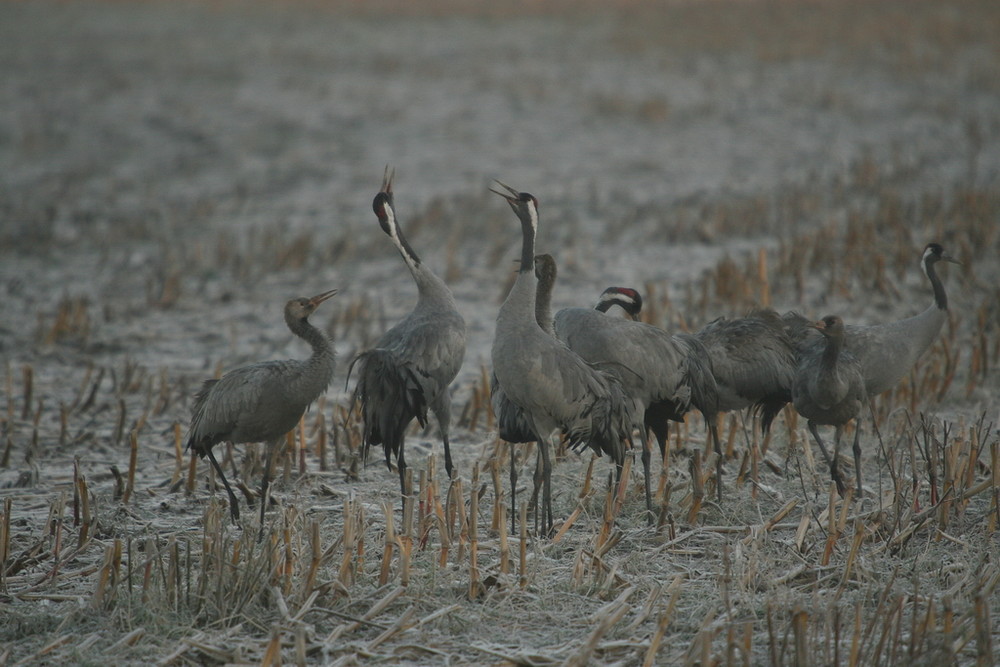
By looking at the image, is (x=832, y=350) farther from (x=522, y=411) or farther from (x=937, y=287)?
(x=522, y=411)

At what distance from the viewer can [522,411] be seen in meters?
4.86

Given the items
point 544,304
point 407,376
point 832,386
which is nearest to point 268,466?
point 407,376

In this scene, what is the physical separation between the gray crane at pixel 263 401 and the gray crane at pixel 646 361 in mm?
1169

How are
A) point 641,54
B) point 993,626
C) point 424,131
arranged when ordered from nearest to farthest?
point 993,626
point 424,131
point 641,54

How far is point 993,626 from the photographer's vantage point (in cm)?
374

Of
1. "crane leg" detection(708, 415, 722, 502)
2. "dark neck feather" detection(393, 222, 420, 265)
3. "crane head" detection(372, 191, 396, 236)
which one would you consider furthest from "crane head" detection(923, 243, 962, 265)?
"crane head" detection(372, 191, 396, 236)

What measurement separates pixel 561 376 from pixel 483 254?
6026mm

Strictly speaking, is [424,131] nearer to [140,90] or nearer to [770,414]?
[140,90]

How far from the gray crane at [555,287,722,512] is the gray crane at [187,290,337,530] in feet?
3.84

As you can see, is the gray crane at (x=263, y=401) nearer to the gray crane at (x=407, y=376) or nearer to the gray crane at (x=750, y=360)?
the gray crane at (x=407, y=376)

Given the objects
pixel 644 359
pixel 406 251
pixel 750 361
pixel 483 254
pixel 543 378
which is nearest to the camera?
pixel 543 378

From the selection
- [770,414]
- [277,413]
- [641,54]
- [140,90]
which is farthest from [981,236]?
[140,90]

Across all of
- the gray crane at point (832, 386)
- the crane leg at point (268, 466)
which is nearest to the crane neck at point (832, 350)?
the gray crane at point (832, 386)

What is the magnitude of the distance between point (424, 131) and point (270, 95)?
3.35 m
